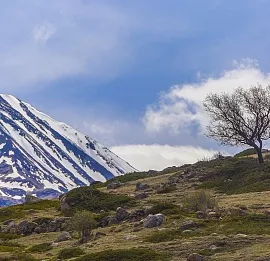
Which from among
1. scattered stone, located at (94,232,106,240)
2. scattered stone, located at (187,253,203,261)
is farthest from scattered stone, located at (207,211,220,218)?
scattered stone, located at (187,253,203,261)

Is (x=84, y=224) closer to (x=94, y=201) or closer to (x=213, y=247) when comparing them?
(x=213, y=247)

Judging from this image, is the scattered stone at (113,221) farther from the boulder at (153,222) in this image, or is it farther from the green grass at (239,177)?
the green grass at (239,177)

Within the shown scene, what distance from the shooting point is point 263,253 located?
17281mm

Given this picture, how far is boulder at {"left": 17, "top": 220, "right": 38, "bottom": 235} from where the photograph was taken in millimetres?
36375

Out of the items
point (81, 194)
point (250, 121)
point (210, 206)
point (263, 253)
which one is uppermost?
point (250, 121)

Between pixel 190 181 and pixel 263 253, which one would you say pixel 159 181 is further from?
pixel 263 253

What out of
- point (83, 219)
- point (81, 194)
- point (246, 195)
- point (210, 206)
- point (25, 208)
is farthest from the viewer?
point (25, 208)

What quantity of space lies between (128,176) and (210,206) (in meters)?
37.7

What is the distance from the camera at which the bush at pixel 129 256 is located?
18.7 metres

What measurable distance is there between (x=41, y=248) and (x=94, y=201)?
16489 millimetres

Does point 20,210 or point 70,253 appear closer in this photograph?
point 70,253

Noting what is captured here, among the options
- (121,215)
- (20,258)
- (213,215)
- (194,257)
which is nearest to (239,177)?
(121,215)

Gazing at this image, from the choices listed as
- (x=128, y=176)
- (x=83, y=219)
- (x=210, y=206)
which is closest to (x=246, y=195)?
(x=210, y=206)

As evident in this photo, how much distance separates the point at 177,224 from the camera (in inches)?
1040
